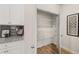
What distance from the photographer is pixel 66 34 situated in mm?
1245

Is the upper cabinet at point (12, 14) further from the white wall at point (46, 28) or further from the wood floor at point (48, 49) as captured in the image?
the wood floor at point (48, 49)

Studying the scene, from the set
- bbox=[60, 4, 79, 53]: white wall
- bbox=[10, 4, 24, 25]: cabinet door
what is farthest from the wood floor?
bbox=[10, 4, 24, 25]: cabinet door

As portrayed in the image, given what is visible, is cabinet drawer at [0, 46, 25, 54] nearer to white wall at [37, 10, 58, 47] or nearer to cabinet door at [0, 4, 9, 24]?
white wall at [37, 10, 58, 47]

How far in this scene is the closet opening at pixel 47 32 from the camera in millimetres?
1222

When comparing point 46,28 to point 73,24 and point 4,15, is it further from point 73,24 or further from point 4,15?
point 4,15

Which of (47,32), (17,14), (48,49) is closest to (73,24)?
(47,32)

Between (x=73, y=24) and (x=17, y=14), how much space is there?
0.73 metres

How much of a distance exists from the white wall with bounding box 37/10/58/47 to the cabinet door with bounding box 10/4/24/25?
0.22m

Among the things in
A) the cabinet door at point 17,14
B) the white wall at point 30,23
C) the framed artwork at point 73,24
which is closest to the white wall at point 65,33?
the framed artwork at point 73,24

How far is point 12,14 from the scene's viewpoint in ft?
3.64

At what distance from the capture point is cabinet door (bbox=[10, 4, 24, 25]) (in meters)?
1.11
